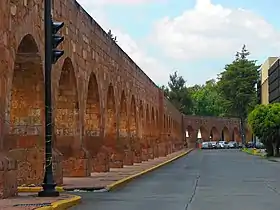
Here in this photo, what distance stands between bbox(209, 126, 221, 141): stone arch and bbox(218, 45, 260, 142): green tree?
39.8ft

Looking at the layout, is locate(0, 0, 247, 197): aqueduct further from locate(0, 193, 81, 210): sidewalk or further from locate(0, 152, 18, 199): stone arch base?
locate(0, 193, 81, 210): sidewalk

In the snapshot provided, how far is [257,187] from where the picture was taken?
19703 millimetres

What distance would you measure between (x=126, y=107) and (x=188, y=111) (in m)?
88.8

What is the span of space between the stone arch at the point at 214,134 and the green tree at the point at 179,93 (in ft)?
22.6

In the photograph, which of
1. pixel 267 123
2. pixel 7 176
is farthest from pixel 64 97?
pixel 267 123

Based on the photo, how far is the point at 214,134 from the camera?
11706 cm

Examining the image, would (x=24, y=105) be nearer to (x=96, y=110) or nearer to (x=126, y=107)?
(x=96, y=110)

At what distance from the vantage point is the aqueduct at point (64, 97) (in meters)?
14.3

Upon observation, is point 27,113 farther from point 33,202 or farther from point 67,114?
point 33,202

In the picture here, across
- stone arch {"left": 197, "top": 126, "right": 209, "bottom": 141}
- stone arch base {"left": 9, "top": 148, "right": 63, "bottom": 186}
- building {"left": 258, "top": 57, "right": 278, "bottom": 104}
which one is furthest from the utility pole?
stone arch {"left": 197, "top": 126, "right": 209, "bottom": 141}

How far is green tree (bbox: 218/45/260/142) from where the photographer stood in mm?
98188

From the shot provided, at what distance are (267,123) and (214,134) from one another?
6821cm

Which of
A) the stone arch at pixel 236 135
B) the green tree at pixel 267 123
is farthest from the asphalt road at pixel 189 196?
the stone arch at pixel 236 135

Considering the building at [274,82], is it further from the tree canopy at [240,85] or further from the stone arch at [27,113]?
the stone arch at [27,113]
